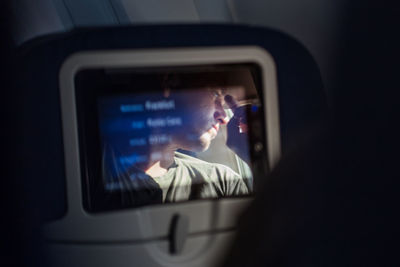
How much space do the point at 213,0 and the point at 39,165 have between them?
29.9 inches

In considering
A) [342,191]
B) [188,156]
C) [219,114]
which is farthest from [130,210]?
[342,191]

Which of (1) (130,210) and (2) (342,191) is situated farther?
A: (1) (130,210)

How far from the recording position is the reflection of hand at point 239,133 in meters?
1.06

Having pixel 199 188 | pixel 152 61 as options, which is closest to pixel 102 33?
pixel 152 61

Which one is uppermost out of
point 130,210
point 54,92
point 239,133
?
point 54,92

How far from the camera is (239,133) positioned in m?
1.07

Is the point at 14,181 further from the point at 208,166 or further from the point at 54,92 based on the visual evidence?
the point at 208,166

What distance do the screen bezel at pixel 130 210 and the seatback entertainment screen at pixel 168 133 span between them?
1 cm

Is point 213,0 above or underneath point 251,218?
above

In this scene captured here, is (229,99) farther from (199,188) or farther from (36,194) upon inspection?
(36,194)

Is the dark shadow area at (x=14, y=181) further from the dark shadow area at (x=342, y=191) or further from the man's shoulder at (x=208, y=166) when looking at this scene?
the dark shadow area at (x=342, y=191)

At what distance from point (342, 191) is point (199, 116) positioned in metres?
0.43

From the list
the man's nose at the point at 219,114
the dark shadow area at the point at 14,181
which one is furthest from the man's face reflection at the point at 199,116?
the dark shadow area at the point at 14,181

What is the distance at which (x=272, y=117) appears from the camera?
1080mm
